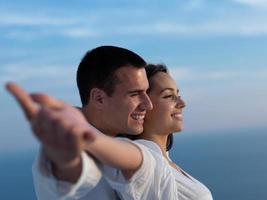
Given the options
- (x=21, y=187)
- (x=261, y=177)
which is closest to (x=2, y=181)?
(x=21, y=187)

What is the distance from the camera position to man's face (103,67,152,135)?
8.21ft

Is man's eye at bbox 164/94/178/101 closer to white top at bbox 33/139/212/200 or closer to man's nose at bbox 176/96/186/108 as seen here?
man's nose at bbox 176/96/186/108

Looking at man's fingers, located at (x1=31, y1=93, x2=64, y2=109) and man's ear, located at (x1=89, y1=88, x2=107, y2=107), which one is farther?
man's ear, located at (x1=89, y1=88, x2=107, y2=107)

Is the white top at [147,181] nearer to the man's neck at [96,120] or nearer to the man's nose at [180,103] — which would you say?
the man's neck at [96,120]

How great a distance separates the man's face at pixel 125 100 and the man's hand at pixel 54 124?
41.6 inches

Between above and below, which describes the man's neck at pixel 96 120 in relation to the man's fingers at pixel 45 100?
below

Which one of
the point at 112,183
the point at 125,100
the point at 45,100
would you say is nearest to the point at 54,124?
the point at 45,100

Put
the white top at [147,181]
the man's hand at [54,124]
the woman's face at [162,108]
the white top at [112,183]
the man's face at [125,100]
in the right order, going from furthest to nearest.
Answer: the woman's face at [162,108]
the man's face at [125,100]
the white top at [147,181]
the white top at [112,183]
the man's hand at [54,124]

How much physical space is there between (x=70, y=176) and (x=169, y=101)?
177cm

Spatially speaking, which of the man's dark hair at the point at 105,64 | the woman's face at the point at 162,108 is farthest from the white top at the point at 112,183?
the woman's face at the point at 162,108

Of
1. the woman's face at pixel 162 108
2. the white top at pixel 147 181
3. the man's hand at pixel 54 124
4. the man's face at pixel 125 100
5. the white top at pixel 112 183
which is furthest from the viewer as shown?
the woman's face at pixel 162 108

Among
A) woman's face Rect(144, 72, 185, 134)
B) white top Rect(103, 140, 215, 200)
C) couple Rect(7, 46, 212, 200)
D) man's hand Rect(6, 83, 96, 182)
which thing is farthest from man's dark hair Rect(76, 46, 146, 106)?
man's hand Rect(6, 83, 96, 182)

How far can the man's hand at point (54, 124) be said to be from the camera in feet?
4.24

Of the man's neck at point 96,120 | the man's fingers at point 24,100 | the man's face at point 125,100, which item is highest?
the man's fingers at point 24,100
